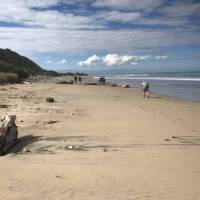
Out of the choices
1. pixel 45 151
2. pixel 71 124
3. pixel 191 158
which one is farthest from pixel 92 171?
pixel 71 124

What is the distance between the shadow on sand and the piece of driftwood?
0.30ft

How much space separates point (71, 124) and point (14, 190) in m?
5.91

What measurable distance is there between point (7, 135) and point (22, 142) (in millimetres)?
768

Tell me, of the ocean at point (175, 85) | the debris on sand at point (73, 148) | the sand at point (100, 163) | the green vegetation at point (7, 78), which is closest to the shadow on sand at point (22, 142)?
the sand at point (100, 163)

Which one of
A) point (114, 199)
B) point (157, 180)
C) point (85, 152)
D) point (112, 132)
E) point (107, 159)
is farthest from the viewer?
point (112, 132)

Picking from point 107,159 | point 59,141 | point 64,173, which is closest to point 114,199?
point 64,173

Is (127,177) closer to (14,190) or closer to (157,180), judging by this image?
(157,180)

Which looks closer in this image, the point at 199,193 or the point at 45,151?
the point at 199,193

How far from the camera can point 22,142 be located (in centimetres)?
893

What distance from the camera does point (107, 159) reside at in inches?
297

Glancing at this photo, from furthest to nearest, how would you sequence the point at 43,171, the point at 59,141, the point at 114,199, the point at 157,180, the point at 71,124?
the point at 71,124 < the point at 59,141 < the point at 43,171 < the point at 157,180 < the point at 114,199

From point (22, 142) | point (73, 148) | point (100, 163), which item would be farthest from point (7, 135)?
point (100, 163)

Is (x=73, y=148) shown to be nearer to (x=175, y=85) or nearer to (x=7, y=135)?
(x=7, y=135)

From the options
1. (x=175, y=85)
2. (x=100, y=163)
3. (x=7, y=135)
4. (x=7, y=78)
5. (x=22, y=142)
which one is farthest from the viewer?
(x=175, y=85)
